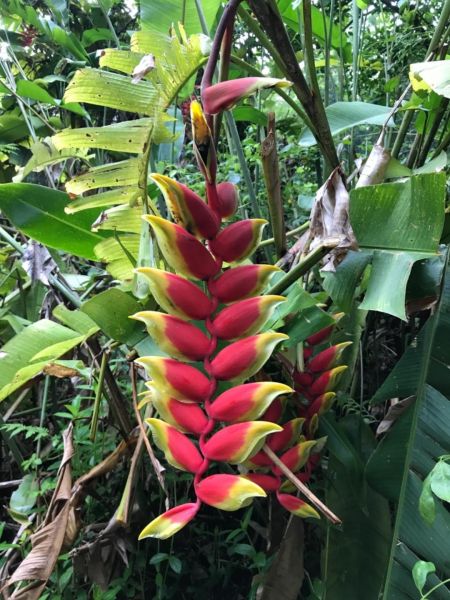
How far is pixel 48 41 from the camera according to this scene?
5.64 feet

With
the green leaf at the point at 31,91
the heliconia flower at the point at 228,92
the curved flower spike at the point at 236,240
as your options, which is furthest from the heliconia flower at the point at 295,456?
the green leaf at the point at 31,91

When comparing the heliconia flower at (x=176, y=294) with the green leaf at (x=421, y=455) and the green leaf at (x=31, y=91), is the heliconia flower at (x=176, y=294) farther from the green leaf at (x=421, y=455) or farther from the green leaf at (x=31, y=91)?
the green leaf at (x=31, y=91)

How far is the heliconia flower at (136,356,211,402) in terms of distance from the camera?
369 millimetres

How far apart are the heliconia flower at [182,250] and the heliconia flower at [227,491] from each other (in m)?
0.16

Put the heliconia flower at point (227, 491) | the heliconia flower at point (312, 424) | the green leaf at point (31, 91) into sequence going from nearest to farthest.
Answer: the heliconia flower at point (227, 491)
the heliconia flower at point (312, 424)
the green leaf at point (31, 91)

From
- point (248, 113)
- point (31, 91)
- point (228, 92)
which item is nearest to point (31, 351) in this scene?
point (228, 92)

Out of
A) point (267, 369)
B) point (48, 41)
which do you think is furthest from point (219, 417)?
point (48, 41)

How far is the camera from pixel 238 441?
35 centimetres

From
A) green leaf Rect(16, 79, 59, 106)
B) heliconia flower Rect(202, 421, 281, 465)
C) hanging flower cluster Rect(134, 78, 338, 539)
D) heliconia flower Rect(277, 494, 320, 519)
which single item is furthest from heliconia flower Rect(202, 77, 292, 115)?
green leaf Rect(16, 79, 59, 106)

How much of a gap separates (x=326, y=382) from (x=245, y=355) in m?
0.21

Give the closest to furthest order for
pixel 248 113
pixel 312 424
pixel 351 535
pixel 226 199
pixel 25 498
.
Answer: pixel 226 199
pixel 312 424
pixel 351 535
pixel 25 498
pixel 248 113

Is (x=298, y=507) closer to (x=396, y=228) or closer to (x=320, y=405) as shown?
(x=320, y=405)

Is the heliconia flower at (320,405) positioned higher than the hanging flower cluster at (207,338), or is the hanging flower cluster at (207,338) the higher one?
the hanging flower cluster at (207,338)

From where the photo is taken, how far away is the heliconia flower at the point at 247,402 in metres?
0.36
